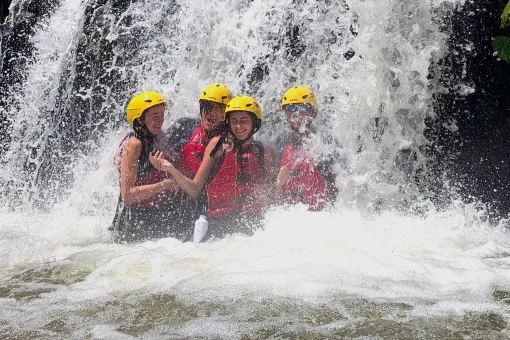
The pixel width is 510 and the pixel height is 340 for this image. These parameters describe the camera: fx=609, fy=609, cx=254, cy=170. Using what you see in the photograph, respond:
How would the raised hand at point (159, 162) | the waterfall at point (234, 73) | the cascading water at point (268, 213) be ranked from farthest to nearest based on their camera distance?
the waterfall at point (234, 73), the raised hand at point (159, 162), the cascading water at point (268, 213)

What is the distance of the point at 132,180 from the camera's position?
5180mm

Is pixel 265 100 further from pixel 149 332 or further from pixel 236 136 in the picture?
pixel 149 332

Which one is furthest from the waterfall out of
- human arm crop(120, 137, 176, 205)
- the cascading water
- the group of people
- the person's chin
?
human arm crop(120, 137, 176, 205)

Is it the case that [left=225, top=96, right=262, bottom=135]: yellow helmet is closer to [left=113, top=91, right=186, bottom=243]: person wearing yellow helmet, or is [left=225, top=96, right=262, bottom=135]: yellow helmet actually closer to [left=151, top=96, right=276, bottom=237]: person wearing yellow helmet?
[left=151, top=96, right=276, bottom=237]: person wearing yellow helmet

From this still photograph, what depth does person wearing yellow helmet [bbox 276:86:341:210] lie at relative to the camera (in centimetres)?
541

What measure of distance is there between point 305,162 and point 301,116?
499 mm

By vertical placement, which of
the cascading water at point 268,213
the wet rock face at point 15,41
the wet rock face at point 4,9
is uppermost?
the wet rock face at point 4,9

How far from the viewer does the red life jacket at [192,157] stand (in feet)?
18.0

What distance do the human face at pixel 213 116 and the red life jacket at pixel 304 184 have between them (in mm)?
731

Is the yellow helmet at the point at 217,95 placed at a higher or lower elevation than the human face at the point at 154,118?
higher

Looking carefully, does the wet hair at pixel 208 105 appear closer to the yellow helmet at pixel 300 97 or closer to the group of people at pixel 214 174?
the group of people at pixel 214 174

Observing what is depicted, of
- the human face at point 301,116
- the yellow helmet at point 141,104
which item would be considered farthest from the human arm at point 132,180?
the human face at point 301,116

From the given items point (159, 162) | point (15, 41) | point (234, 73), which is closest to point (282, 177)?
point (159, 162)

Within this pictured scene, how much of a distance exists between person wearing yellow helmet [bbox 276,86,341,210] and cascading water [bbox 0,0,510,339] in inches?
6.3
